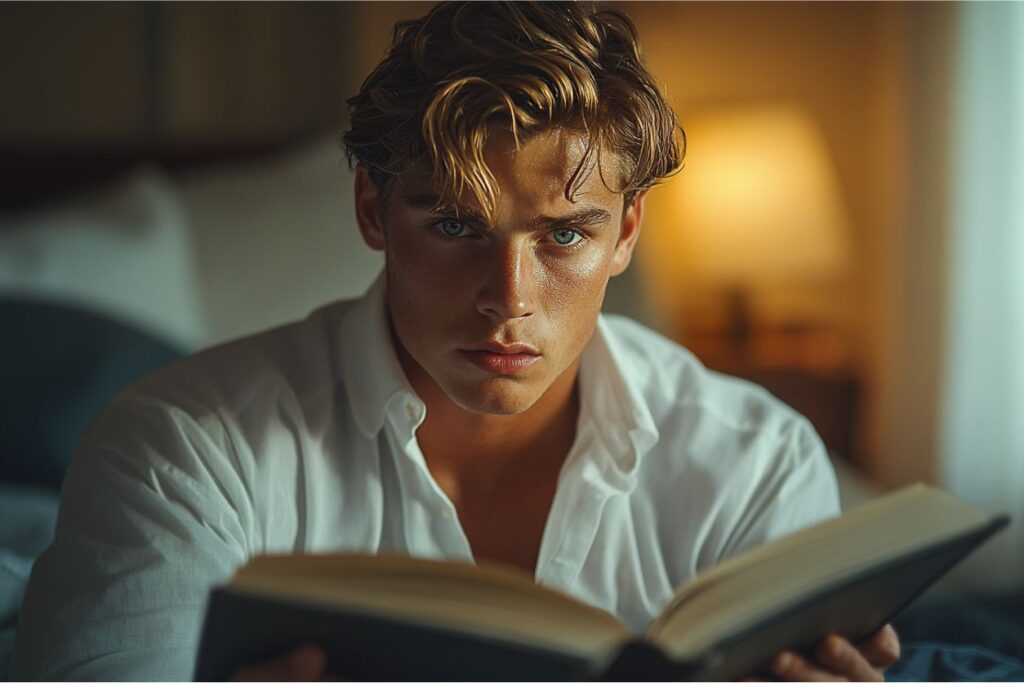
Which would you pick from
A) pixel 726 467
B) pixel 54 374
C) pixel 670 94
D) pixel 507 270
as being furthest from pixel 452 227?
pixel 670 94

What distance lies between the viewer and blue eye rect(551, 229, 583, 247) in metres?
0.92

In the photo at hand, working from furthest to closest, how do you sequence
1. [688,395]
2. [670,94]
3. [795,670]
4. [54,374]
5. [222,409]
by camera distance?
[670,94] → [54,374] → [688,395] → [222,409] → [795,670]

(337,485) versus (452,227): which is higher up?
(452,227)

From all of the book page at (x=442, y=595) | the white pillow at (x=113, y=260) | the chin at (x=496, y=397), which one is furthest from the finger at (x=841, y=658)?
the white pillow at (x=113, y=260)

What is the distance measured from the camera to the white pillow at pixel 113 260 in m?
1.92

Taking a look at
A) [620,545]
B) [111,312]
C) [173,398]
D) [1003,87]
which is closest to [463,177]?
[173,398]

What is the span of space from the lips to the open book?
28 cm

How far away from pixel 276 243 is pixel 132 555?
1188mm

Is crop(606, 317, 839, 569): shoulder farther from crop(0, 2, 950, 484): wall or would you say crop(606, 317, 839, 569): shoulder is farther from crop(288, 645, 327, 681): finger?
crop(0, 2, 950, 484): wall

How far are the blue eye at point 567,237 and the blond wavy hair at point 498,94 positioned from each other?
0.04m

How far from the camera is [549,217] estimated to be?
2.91 ft

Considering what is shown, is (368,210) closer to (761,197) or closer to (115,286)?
(115,286)

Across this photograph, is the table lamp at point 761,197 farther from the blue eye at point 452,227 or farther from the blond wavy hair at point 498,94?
the blue eye at point 452,227

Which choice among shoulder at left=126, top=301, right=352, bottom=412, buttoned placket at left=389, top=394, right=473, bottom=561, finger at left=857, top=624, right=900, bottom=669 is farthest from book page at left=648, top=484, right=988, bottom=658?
shoulder at left=126, top=301, right=352, bottom=412
